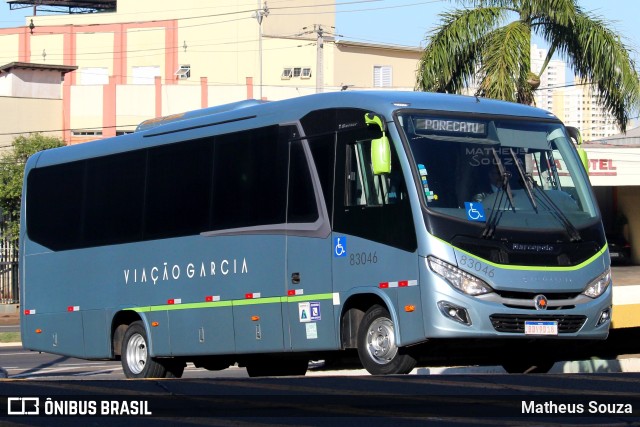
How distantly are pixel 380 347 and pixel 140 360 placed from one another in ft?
16.9

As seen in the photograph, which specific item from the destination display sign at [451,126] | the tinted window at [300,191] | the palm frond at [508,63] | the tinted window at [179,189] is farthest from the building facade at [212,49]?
the destination display sign at [451,126]

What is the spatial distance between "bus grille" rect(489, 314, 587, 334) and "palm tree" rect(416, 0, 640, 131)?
48.7ft

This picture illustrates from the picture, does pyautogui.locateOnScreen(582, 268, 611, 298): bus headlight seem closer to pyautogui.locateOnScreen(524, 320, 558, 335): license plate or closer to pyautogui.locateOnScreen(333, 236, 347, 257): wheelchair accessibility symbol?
pyautogui.locateOnScreen(524, 320, 558, 335): license plate

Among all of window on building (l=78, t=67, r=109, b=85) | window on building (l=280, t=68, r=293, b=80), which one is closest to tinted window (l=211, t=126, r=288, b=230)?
window on building (l=280, t=68, r=293, b=80)

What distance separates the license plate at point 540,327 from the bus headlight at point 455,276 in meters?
0.70

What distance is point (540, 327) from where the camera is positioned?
12500 millimetres

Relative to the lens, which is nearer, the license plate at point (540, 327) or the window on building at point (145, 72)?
the license plate at point (540, 327)

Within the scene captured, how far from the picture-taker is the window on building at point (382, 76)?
77750 mm

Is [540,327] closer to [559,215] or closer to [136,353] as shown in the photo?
[559,215]

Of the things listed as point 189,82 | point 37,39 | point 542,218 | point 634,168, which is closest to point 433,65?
point 542,218

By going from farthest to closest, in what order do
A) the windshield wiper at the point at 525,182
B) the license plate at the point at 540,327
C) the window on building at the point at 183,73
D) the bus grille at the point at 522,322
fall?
1. the window on building at the point at 183,73
2. the windshield wiper at the point at 525,182
3. the license plate at the point at 540,327
4. the bus grille at the point at 522,322

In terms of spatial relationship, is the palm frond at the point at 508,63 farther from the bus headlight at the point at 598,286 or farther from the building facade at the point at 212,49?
the building facade at the point at 212,49

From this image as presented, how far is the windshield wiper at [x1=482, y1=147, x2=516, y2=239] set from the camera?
40.8ft

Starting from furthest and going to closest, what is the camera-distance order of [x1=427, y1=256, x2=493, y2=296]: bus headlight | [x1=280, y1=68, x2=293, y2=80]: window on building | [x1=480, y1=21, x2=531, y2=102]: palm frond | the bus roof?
[x1=280, y1=68, x2=293, y2=80]: window on building
[x1=480, y1=21, x2=531, y2=102]: palm frond
the bus roof
[x1=427, y1=256, x2=493, y2=296]: bus headlight
